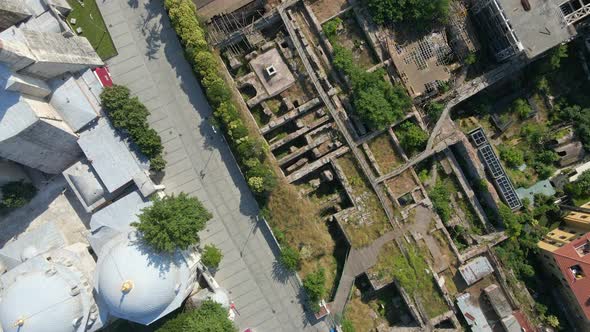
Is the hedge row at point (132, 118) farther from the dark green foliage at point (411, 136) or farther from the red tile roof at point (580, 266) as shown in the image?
the red tile roof at point (580, 266)

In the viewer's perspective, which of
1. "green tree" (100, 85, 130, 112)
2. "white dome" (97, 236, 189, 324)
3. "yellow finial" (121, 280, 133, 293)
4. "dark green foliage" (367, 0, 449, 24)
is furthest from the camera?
"dark green foliage" (367, 0, 449, 24)

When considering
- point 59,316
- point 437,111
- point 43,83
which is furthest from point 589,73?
point 59,316

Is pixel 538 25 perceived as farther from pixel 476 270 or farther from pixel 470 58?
pixel 476 270

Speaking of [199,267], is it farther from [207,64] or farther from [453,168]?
A: [453,168]

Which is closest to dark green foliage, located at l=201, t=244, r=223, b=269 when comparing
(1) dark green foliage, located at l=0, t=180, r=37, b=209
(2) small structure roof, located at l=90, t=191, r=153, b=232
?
(2) small structure roof, located at l=90, t=191, r=153, b=232

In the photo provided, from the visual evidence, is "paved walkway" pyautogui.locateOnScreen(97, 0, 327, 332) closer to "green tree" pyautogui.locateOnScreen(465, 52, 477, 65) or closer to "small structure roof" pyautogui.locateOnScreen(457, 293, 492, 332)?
"small structure roof" pyautogui.locateOnScreen(457, 293, 492, 332)

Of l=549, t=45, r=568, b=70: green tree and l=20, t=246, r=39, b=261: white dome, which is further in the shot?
l=549, t=45, r=568, b=70: green tree

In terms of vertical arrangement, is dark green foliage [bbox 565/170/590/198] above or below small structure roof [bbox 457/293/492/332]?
above
